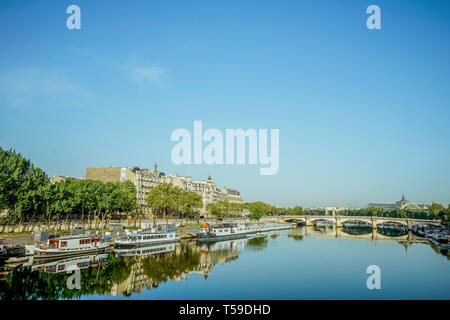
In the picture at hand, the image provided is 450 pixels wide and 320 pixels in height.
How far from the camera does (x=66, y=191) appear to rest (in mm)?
57156

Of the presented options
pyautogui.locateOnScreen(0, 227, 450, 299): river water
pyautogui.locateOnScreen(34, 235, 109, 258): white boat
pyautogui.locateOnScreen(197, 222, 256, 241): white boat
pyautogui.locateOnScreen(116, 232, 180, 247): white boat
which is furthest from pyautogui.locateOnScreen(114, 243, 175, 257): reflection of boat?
pyautogui.locateOnScreen(197, 222, 256, 241): white boat

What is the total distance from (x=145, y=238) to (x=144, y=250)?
3.89m

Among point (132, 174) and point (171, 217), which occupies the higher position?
point (132, 174)

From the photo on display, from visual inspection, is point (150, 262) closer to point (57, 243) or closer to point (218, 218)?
point (57, 243)

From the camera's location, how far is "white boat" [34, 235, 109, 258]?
40031 mm

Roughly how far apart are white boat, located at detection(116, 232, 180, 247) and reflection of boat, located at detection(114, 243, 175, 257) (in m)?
0.88

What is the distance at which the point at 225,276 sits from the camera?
3681 centimetres

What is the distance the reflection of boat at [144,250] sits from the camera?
4776cm

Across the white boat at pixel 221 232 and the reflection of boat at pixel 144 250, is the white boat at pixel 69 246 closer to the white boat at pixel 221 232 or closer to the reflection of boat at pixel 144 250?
the reflection of boat at pixel 144 250

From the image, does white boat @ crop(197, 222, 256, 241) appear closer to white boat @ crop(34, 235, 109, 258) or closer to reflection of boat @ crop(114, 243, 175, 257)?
reflection of boat @ crop(114, 243, 175, 257)

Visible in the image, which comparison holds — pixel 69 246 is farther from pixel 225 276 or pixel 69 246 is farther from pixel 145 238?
pixel 225 276

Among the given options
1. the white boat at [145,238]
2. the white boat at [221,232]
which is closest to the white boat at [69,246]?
the white boat at [145,238]
